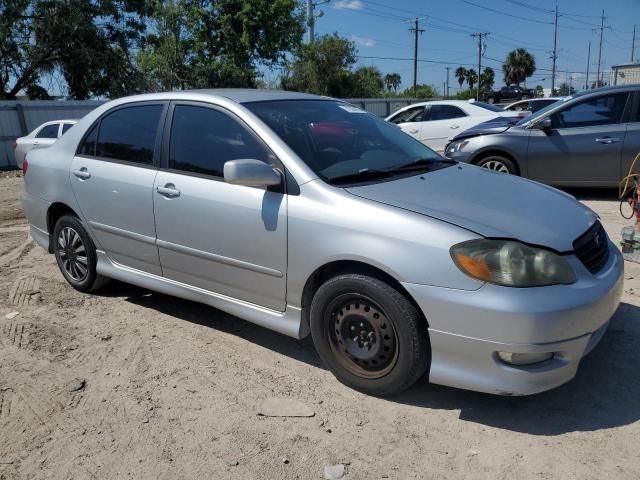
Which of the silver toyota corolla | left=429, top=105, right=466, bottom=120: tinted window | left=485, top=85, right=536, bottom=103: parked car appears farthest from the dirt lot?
left=485, top=85, right=536, bottom=103: parked car

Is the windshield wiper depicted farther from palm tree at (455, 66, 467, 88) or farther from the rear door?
palm tree at (455, 66, 467, 88)

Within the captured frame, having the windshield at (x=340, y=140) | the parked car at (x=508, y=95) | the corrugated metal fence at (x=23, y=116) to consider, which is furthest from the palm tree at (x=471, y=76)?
the windshield at (x=340, y=140)

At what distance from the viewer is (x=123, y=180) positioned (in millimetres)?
4008

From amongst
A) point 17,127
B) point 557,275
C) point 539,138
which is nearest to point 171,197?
point 557,275

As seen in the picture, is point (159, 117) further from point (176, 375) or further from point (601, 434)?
point (601, 434)

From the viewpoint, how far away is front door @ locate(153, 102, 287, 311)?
127 inches

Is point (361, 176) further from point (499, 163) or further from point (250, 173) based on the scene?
point (499, 163)

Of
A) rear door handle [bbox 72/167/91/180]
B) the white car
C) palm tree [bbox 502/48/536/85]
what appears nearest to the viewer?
rear door handle [bbox 72/167/91/180]

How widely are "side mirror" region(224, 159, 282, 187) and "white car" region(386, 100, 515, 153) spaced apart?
374 inches

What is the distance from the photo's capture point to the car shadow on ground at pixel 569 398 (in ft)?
9.13

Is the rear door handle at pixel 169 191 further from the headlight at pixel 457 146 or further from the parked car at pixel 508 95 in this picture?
the parked car at pixel 508 95

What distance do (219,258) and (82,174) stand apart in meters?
1.64

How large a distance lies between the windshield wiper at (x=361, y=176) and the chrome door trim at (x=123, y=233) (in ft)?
4.83

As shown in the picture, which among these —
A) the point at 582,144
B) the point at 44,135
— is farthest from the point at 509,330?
the point at 44,135
